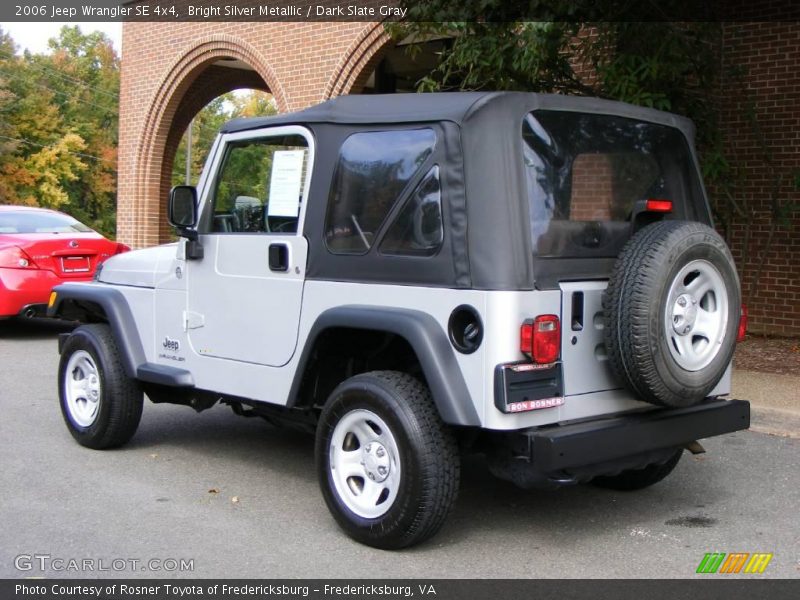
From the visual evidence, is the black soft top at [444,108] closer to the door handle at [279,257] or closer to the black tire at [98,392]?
the door handle at [279,257]

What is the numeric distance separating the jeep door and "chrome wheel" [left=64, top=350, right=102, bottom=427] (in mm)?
1116

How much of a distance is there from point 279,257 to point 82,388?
222 cm

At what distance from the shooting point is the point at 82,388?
646cm

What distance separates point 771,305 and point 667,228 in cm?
756

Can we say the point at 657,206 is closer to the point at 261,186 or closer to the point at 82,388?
the point at 261,186

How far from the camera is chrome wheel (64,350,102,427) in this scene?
635 cm

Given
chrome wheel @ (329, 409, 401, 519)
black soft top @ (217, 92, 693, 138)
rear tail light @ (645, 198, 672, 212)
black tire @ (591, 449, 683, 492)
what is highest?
black soft top @ (217, 92, 693, 138)

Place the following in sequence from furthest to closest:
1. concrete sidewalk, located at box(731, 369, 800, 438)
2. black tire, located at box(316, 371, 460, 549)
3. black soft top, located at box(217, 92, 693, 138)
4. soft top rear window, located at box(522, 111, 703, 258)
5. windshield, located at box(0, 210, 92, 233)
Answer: windshield, located at box(0, 210, 92, 233), concrete sidewalk, located at box(731, 369, 800, 438), soft top rear window, located at box(522, 111, 703, 258), black soft top, located at box(217, 92, 693, 138), black tire, located at box(316, 371, 460, 549)

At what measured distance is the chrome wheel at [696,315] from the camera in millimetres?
4277

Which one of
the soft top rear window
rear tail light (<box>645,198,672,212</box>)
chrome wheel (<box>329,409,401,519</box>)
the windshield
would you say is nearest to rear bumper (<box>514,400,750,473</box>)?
chrome wheel (<box>329,409,401,519</box>)

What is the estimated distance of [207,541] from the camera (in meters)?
4.62

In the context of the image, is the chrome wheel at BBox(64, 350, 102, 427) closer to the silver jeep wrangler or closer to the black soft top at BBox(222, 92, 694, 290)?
the silver jeep wrangler

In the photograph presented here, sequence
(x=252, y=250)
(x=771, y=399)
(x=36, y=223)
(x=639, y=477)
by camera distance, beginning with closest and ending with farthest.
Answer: (x=252, y=250) < (x=639, y=477) < (x=771, y=399) < (x=36, y=223)

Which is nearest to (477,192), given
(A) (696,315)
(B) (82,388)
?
(A) (696,315)
